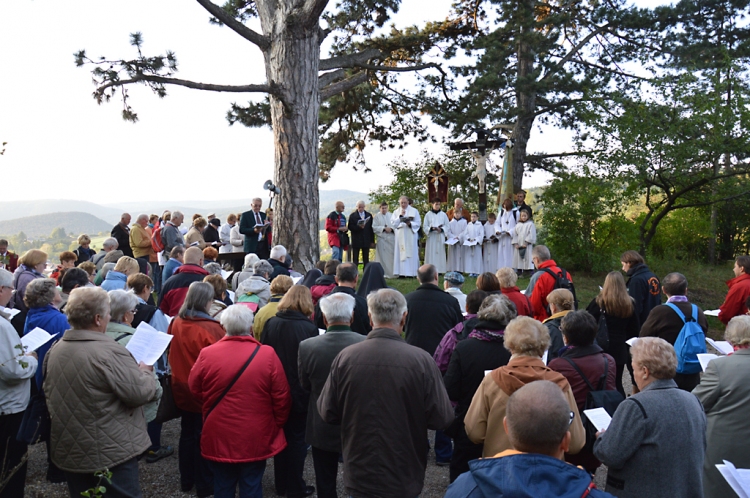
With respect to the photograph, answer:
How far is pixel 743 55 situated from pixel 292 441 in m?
16.0

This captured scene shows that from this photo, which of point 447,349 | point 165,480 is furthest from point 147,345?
point 447,349

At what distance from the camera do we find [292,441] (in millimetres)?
4516

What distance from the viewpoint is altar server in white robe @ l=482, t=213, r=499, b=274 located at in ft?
48.2

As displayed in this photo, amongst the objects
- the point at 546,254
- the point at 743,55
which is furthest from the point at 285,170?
the point at 743,55

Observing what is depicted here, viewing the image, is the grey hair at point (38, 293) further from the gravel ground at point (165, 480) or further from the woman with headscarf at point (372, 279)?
the woman with headscarf at point (372, 279)

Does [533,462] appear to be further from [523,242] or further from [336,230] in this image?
[523,242]

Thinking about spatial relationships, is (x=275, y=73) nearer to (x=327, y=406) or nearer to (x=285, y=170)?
(x=285, y=170)

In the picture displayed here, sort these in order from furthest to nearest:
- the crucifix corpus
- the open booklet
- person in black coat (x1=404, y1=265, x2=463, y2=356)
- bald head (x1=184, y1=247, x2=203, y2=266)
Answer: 1. the crucifix corpus
2. bald head (x1=184, y1=247, x2=203, y2=266)
3. person in black coat (x1=404, y1=265, x2=463, y2=356)
4. the open booklet

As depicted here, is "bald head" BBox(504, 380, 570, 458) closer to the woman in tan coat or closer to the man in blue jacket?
the man in blue jacket

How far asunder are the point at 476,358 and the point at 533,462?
6.60 ft

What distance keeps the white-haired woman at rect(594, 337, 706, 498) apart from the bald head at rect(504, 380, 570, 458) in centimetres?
113

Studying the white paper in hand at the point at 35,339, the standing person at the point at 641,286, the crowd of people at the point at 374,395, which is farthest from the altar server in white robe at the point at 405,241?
the white paper in hand at the point at 35,339

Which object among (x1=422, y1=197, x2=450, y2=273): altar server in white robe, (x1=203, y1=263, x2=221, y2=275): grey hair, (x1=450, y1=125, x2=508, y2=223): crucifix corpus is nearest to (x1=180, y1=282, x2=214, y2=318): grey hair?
(x1=203, y1=263, x2=221, y2=275): grey hair

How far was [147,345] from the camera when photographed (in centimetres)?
391
